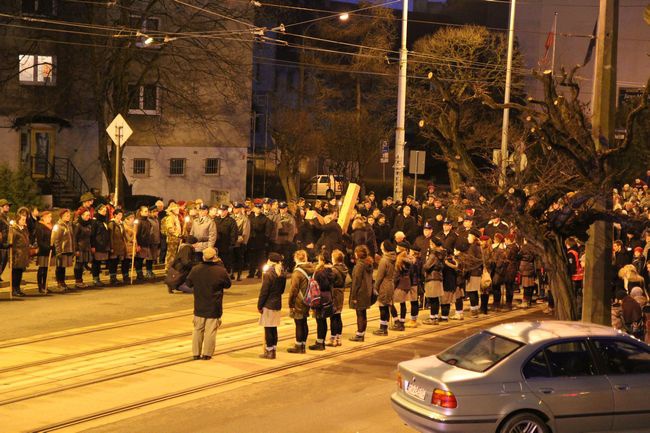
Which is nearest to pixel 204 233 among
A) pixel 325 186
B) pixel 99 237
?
pixel 99 237

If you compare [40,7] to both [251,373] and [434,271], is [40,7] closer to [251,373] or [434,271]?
[434,271]

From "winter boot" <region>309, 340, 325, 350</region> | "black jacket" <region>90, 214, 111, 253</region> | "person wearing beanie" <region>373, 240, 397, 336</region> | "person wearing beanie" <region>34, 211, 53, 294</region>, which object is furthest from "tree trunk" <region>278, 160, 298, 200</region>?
"winter boot" <region>309, 340, 325, 350</region>

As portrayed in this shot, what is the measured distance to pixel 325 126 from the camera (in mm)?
51031

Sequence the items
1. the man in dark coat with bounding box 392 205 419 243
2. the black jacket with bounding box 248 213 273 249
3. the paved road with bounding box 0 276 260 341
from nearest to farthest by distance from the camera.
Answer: the paved road with bounding box 0 276 260 341
the black jacket with bounding box 248 213 273 249
the man in dark coat with bounding box 392 205 419 243

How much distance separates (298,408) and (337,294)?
3.82m

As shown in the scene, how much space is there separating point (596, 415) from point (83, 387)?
21.6ft

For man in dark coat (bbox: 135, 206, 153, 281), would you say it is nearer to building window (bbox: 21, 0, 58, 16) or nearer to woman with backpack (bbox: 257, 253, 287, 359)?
woman with backpack (bbox: 257, 253, 287, 359)

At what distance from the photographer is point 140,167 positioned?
41.7 m

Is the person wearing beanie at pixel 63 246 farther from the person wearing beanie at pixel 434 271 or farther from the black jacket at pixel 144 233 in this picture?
the person wearing beanie at pixel 434 271

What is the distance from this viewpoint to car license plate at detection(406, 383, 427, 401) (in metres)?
9.53

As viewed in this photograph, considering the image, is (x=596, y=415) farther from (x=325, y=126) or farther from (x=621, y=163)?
(x=325, y=126)

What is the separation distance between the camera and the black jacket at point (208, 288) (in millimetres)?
13836

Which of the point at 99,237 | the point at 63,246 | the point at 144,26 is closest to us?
the point at 63,246

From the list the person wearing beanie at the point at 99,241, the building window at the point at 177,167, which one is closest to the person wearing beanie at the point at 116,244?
the person wearing beanie at the point at 99,241
